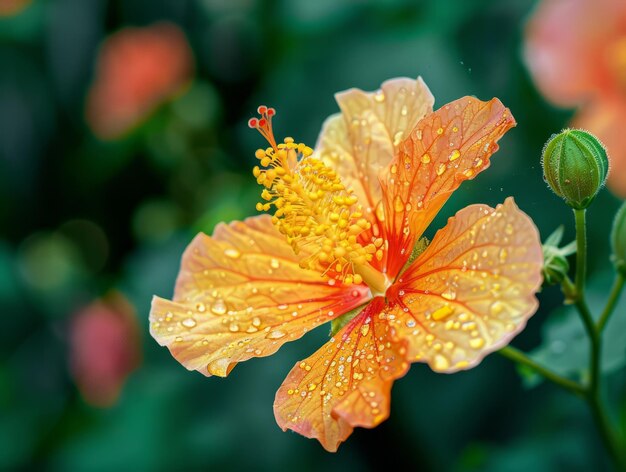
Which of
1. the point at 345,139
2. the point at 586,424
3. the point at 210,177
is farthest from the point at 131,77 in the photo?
the point at 586,424

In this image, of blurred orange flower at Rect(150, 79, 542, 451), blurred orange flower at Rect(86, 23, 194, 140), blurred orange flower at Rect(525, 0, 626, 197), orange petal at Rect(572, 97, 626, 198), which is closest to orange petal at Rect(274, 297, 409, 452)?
blurred orange flower at Rect(150, 79, 542, 451)

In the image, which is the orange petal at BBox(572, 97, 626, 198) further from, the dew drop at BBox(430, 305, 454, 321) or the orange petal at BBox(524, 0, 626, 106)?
the dew drop at BBox(430, 305, 454, 321)

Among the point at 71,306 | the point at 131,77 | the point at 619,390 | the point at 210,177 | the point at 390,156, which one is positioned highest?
the point at 390,156

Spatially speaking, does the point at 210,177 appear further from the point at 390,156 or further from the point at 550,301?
the point at 390,156

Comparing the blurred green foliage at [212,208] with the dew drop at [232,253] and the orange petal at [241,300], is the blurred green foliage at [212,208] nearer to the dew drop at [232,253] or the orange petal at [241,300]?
the orange petal at [241,300]

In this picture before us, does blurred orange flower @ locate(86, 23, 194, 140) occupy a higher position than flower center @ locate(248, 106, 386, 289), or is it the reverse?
flower center @ locate(248, 106, 386, 289)

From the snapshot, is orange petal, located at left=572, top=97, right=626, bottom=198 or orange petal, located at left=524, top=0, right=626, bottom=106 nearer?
orange petal, located at left=572, top=97, right=626, bottom=198

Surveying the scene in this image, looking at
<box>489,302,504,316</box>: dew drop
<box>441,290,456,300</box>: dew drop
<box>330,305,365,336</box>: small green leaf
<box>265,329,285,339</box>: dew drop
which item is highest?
<box>489,302,504,316</box>: dew drop
